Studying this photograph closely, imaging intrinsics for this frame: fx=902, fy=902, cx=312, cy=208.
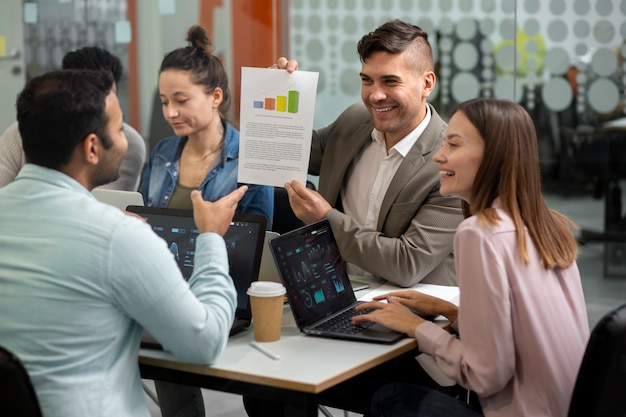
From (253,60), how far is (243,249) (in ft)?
10.3

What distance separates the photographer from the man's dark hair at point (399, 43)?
292 cm

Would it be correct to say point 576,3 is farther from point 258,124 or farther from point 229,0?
point 258,124

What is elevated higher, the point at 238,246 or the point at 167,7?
the point at 167,7

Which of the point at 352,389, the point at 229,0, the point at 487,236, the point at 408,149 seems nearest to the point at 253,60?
the point at 229,0

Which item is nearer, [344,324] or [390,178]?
[344,324]

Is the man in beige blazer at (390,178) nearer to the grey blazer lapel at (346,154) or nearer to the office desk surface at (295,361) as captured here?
the grey blazer lapel at (346,154)

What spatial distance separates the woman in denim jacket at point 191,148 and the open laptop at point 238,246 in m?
0.54

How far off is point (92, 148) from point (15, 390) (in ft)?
1.72

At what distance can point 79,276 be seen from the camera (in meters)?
1.79

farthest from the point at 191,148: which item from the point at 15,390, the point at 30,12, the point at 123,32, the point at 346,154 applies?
the point at 30,12

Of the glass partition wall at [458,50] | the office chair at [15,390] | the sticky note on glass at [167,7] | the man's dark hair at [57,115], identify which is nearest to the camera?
the office chair at [15,390]

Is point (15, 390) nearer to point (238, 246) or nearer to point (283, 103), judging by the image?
point (238, 246)

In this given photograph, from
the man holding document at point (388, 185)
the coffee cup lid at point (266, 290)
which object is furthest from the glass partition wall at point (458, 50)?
the coffee cup lid at point (266, 290)

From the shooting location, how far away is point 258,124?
2.69 meters
